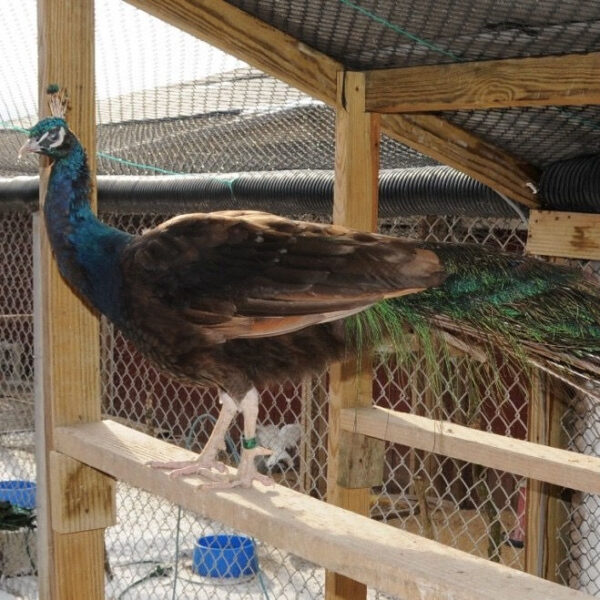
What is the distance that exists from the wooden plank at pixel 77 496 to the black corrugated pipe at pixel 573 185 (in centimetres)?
151

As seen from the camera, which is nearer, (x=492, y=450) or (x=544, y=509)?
(x=492, y=450)

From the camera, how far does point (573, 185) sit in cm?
282

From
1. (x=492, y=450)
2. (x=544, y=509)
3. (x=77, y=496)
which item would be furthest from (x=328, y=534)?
(x=544, y=509)

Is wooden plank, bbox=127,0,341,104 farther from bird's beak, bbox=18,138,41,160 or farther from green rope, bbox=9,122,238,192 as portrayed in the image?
green rope, bbox=9,122,238,192

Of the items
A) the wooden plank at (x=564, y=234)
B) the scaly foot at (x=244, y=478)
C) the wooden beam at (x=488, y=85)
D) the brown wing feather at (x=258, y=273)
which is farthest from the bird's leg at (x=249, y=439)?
the wooden plank at (x=564, y=234)

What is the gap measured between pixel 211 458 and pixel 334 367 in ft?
1.95

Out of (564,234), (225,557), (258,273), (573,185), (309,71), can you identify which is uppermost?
(309,71)

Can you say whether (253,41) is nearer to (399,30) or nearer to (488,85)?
(399,30)

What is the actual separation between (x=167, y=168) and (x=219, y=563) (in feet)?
7.11

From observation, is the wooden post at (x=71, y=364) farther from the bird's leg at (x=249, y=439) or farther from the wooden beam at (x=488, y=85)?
the wooden beam at (x=488, y=85)

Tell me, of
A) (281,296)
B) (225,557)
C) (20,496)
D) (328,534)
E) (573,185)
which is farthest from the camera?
(20,496)

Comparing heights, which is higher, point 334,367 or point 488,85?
point 488,85

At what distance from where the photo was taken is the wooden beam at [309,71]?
2.50 metres

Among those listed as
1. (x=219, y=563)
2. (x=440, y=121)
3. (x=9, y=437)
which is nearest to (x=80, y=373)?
(x=440, y=121)
